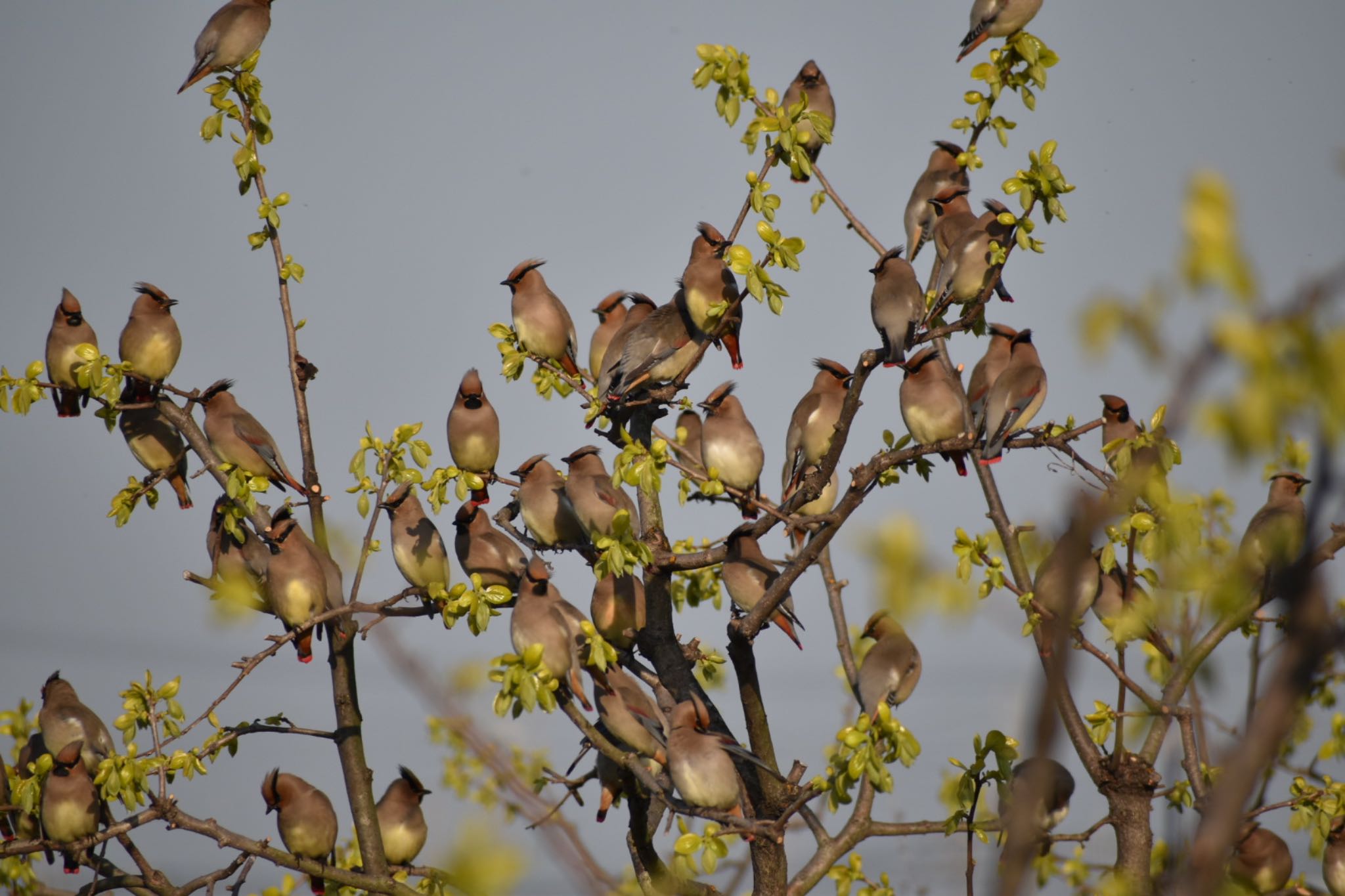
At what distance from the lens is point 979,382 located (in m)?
5.10

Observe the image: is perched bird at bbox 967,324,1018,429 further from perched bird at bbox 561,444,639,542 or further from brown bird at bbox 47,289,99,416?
brown bird at bbox 47,289,99,416

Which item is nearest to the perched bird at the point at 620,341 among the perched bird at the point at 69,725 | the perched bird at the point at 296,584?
the perched bird at the point at 296,584

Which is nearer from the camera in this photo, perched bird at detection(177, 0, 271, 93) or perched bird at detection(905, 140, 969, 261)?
perched bird at detection(177, 0, 271, 93)

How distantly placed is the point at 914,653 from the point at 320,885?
2.30m

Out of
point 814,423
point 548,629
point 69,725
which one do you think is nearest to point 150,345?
point 69,725

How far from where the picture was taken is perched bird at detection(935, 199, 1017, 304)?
161 inches

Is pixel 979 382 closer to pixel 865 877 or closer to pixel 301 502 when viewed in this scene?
pixel 865 877

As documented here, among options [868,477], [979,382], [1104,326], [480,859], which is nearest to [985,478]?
[979,382]

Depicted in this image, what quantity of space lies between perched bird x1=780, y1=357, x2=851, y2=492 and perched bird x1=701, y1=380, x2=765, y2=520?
19 cm

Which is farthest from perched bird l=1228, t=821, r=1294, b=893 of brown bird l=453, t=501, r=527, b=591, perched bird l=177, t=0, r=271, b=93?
perched bird l=177, t=0, r=271, b=93

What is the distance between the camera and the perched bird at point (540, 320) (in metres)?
4.73

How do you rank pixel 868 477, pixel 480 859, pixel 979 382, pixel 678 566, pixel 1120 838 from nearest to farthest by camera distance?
pixel 480 859 → pixel 868 477 → pixel 678 566 → pixel 1120 838 → pixel 979 382

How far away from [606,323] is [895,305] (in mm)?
1780

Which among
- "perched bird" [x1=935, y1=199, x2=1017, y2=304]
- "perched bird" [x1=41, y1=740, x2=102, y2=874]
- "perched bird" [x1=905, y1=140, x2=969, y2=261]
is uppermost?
"perched bird" [x1=905, y1=140, x2=969, y2=261]
